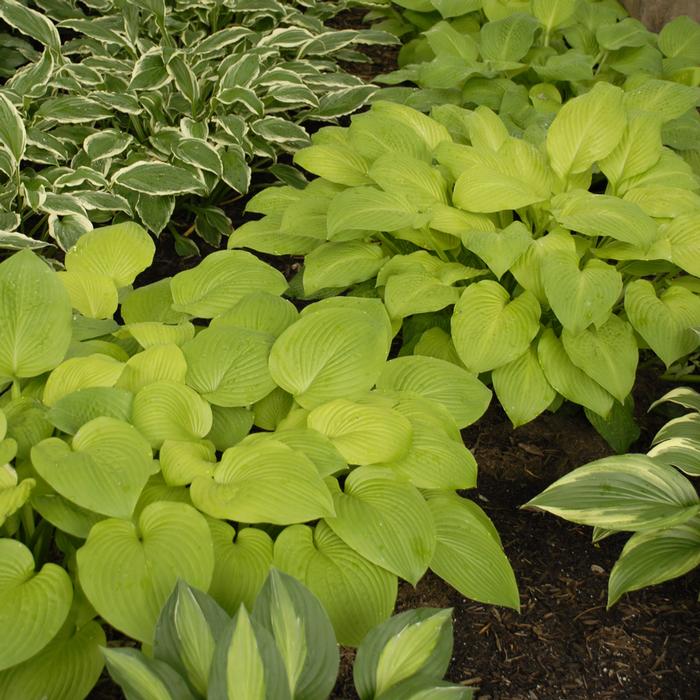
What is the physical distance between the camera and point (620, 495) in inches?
71.1

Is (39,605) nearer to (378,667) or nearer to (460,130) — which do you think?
(378,667)

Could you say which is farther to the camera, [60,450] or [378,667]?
[60,450]

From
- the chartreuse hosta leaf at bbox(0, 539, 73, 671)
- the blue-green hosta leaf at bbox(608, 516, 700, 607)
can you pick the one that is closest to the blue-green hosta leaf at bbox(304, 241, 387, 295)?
the blue-green hosta leaf at bbox(608, 516, 700, 607)

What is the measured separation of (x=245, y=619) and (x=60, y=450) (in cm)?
53

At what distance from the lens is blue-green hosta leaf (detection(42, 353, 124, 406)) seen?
1732 mm

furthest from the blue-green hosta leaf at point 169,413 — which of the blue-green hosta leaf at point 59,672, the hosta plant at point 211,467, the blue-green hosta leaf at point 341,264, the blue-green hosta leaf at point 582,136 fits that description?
the blue-green hosta leaf at point 582,136

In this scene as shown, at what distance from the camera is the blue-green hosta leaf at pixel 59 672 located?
1446 millimetres

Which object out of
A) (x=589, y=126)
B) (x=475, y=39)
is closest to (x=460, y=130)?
(x=589, y=126)

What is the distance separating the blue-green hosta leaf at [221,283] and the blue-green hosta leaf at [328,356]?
299 mm

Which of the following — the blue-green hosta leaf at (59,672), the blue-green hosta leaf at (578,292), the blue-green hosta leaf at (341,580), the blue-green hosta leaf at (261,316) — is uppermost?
the blue-green hosta leaf at (578,292)

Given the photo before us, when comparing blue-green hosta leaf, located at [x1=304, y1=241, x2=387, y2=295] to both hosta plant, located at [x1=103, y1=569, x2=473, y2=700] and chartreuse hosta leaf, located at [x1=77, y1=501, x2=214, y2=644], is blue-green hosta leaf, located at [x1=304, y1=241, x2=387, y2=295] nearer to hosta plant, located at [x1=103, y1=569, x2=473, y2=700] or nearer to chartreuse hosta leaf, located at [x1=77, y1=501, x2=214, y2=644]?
chartreuse hosta leaf, located at [x1=77, y1=501, x2=214, y2=644]

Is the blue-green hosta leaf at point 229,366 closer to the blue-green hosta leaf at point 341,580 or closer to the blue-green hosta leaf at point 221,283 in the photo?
the blue-green hosta leaf at point 221,283

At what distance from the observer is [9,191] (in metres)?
2.80

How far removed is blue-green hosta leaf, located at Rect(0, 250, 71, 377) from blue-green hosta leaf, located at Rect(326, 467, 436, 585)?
664 mm
